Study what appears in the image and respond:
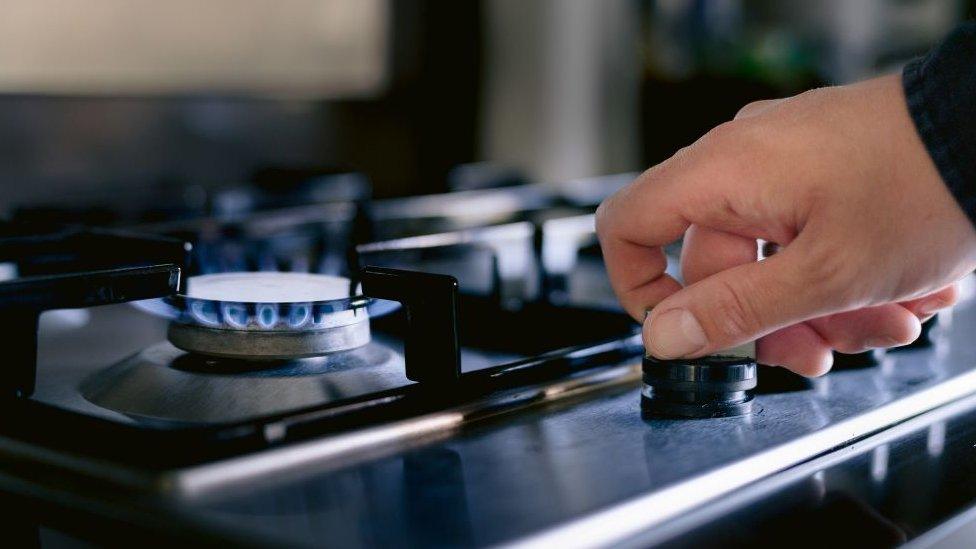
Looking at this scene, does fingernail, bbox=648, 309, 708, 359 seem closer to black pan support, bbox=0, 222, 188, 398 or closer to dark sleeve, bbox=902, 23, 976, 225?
dark sleeve, bbox=902, 23, 976, 225

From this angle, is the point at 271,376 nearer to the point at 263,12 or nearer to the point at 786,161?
the point at 786,161

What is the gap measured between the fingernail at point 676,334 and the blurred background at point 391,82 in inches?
29.6

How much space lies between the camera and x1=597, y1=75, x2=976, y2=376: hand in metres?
0.52

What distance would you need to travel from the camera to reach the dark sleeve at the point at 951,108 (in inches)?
20.1

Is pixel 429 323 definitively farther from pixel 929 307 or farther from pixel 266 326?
pixel 929 307

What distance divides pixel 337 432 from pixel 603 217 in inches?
8.1

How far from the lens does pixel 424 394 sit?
56cm

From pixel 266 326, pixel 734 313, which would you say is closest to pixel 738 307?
pixel 734 313

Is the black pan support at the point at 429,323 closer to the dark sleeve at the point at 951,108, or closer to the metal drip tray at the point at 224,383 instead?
the metal drip tray at the point at 224,383

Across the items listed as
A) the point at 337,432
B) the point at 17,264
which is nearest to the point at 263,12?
the point at 17,264

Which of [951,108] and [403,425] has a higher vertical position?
[951,108]

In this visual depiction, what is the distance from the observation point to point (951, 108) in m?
0.52

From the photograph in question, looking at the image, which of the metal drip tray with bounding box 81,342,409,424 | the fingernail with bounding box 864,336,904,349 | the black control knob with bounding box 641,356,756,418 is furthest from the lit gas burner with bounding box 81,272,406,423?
the fingernail with bounding box 864,336,904,349

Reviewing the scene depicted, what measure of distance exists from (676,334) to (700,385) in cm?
3
